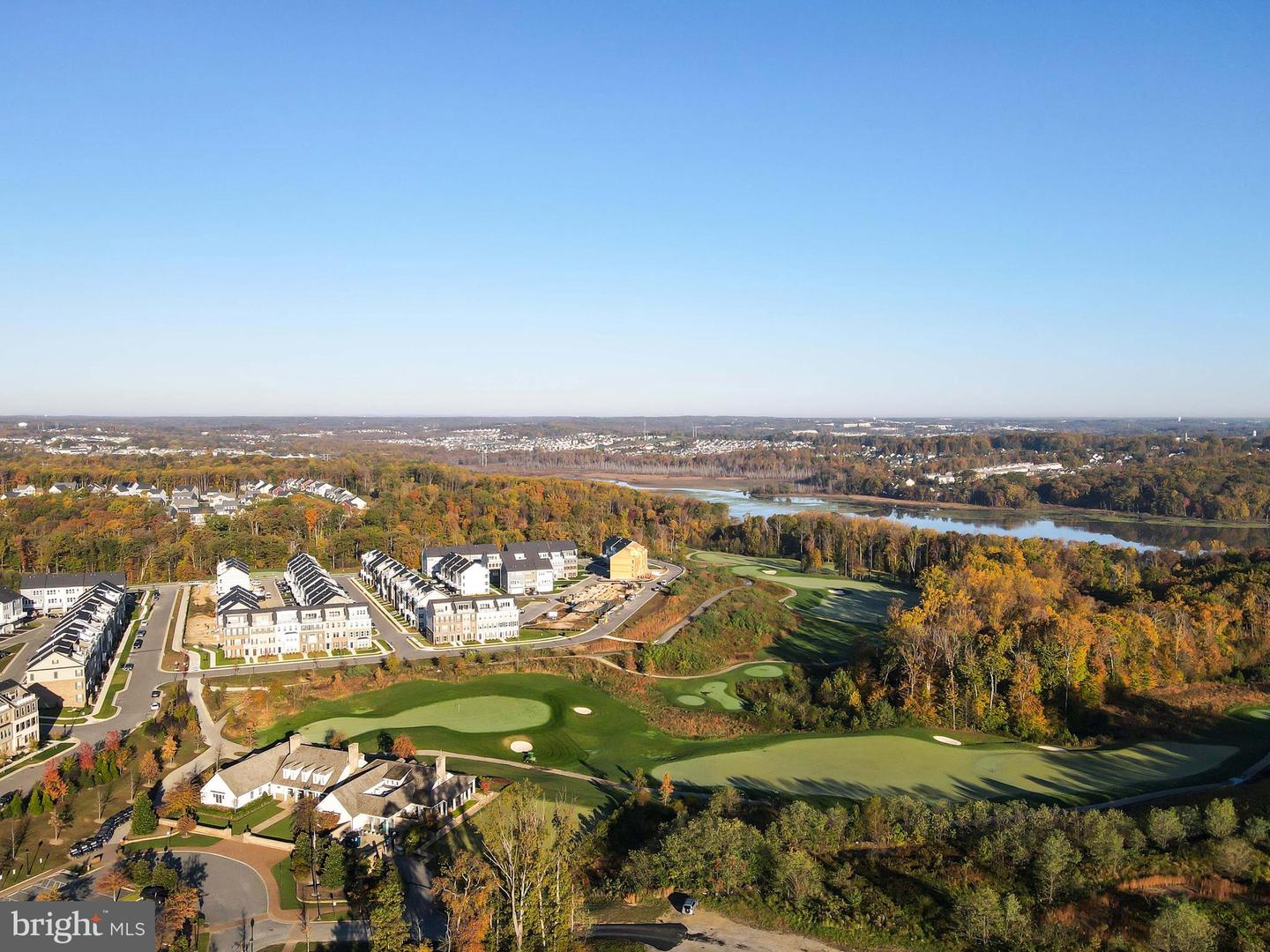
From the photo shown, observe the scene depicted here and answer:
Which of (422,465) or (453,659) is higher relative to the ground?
(422,465)

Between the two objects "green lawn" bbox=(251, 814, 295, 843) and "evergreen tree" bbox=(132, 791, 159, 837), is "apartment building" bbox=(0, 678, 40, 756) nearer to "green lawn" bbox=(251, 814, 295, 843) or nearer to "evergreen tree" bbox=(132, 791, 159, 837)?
"evergreen tree" bbox=(132, 791, 159, 837)

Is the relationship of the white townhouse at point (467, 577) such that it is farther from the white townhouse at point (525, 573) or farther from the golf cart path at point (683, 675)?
the golf cart path at point (683, 675)

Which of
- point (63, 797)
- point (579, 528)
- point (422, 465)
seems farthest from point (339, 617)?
point (422, 465)

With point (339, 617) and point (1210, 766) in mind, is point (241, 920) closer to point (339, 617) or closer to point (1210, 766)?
point (339, 617)

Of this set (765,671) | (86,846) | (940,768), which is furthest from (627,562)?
(86,846)

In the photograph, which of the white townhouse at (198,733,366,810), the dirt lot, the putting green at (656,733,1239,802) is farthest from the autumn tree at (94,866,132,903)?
the dirt lot

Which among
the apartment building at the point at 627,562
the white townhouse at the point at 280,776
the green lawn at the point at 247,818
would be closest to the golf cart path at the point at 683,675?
the white townhouse at the point at 280,776

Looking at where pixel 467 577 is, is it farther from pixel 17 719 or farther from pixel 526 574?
pixel 17 719
